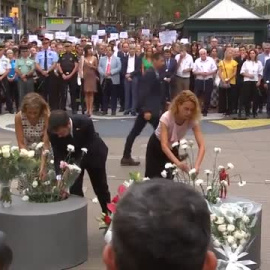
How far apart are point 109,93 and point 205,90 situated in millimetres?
2274

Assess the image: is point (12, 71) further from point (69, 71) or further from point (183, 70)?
point (183, 70)

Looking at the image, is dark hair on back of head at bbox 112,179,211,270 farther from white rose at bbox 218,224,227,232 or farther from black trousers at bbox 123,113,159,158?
black trousers at bbox 123,113,159,158

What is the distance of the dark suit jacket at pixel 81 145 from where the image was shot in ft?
20.1

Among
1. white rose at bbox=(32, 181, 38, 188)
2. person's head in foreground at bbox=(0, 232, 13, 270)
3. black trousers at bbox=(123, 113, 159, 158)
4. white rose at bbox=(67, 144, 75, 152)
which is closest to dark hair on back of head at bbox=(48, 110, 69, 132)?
white rose at bbox=(67, 144, 75, 152)

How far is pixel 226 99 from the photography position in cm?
1662

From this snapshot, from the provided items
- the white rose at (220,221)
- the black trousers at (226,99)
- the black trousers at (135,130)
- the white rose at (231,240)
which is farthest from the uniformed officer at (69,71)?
the white rose at (231,240)

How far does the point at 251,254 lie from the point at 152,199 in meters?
3.95

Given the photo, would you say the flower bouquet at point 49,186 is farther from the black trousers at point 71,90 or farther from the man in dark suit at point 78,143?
the black trousers at point 71,90

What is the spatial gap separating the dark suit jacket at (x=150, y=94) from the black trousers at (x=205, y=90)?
6.21 meters

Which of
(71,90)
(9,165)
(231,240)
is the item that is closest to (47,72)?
(71,90)

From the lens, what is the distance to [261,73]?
1611 centimetres

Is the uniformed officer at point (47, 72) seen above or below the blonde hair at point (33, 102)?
below

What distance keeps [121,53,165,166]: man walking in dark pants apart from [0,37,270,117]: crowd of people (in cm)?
580

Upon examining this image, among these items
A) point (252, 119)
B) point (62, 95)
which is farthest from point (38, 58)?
point (252, 119)
